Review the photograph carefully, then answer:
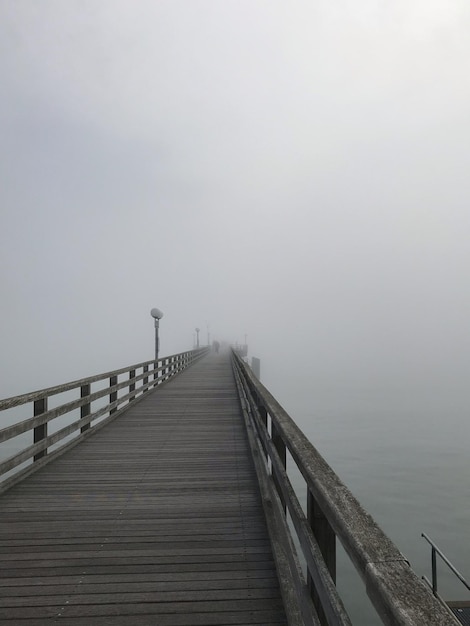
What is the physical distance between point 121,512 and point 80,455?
2542mm

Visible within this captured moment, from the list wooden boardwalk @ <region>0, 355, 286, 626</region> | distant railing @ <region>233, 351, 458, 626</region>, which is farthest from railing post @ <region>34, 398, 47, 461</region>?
distant railing @ <region>233, 351, 458, 626</region>

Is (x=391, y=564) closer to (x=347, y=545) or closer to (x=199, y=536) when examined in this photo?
(x=347, y=545)

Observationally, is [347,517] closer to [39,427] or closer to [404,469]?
[39,427]

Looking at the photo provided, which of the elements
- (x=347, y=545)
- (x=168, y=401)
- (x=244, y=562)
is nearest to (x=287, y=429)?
(x=244, y=562)

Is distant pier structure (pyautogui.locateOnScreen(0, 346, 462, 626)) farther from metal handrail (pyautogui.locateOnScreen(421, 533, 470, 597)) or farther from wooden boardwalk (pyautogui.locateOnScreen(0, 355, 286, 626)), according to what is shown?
metal handrail (pyautogui.locateOnScreen(421, 533, 470, 597))

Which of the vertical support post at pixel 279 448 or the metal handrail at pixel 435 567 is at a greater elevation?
the vertical support post at pixel 279 448

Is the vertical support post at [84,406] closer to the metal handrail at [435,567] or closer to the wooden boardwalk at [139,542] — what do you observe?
the wooden boardwalk at [139,542]

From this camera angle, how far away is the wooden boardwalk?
9.09ft

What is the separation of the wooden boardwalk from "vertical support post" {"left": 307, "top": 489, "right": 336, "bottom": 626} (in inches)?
27.4

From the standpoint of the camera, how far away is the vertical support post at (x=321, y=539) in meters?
2.10

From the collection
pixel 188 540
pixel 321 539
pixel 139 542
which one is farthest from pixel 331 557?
pixel 139 542

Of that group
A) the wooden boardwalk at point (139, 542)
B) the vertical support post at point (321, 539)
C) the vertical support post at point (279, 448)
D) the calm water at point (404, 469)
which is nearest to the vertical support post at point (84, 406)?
the wooden boardwalk at point (139, 542)

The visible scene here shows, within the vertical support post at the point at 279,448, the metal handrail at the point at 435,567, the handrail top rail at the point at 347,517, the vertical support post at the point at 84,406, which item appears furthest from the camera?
the vertical support post at the point at 84,406

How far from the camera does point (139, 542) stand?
3.70 meters
